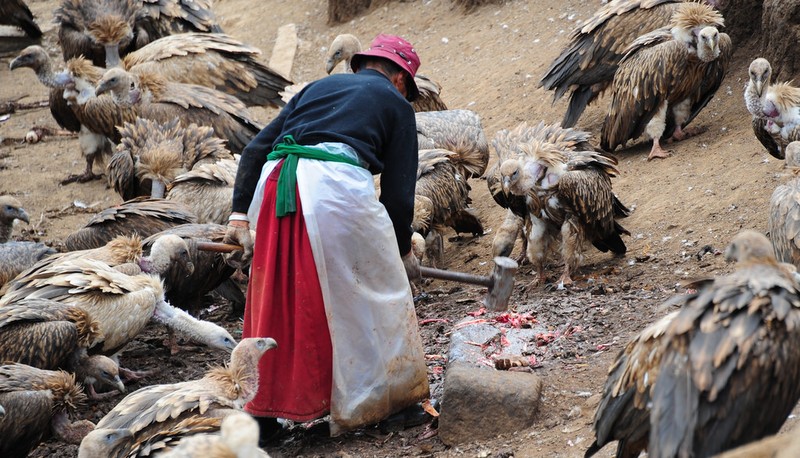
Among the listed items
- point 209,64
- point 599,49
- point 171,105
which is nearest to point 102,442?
point 171,105

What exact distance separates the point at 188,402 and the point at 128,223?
324cm

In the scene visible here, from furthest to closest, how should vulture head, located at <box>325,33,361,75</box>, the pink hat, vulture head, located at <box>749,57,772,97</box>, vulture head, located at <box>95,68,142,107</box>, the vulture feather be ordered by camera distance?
vulture head, located at <box>325,33,361,75</box> → vulture head, located at <box>95,68,142,107</box> → the vulture feather → vulture head, located at <box>749,57,772,97</box> → the pink hat

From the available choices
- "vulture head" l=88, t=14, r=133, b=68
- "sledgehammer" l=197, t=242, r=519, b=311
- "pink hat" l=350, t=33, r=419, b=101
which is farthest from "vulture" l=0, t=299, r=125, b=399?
"vulture head" l=88, t=14, r=133, b=68

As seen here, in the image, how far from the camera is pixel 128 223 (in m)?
7.15

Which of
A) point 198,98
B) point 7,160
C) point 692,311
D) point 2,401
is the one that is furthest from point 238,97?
point 692,311

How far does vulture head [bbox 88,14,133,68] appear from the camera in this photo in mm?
10711

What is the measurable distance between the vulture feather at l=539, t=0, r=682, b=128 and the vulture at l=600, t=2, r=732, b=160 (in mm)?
409

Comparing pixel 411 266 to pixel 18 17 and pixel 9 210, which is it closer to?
pixel 9 210

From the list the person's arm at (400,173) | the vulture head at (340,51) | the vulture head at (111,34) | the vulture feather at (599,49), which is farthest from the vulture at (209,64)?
the person's arm at (400,173)

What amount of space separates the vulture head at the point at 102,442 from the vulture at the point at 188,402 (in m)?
0.01

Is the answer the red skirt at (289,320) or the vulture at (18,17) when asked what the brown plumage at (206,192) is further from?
the vulture at (18,17)

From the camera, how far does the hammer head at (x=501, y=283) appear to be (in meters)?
4.93

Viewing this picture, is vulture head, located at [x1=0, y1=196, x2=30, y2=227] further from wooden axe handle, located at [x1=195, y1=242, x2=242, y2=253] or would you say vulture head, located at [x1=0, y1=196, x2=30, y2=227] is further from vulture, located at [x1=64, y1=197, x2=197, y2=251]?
wooden axe handle, located at [x1=195, y1=242, x2=242, y2=253]

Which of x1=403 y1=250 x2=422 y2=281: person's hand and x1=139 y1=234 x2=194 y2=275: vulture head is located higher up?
x1=403 y1=250 x2=422 y2=281: person's hand
